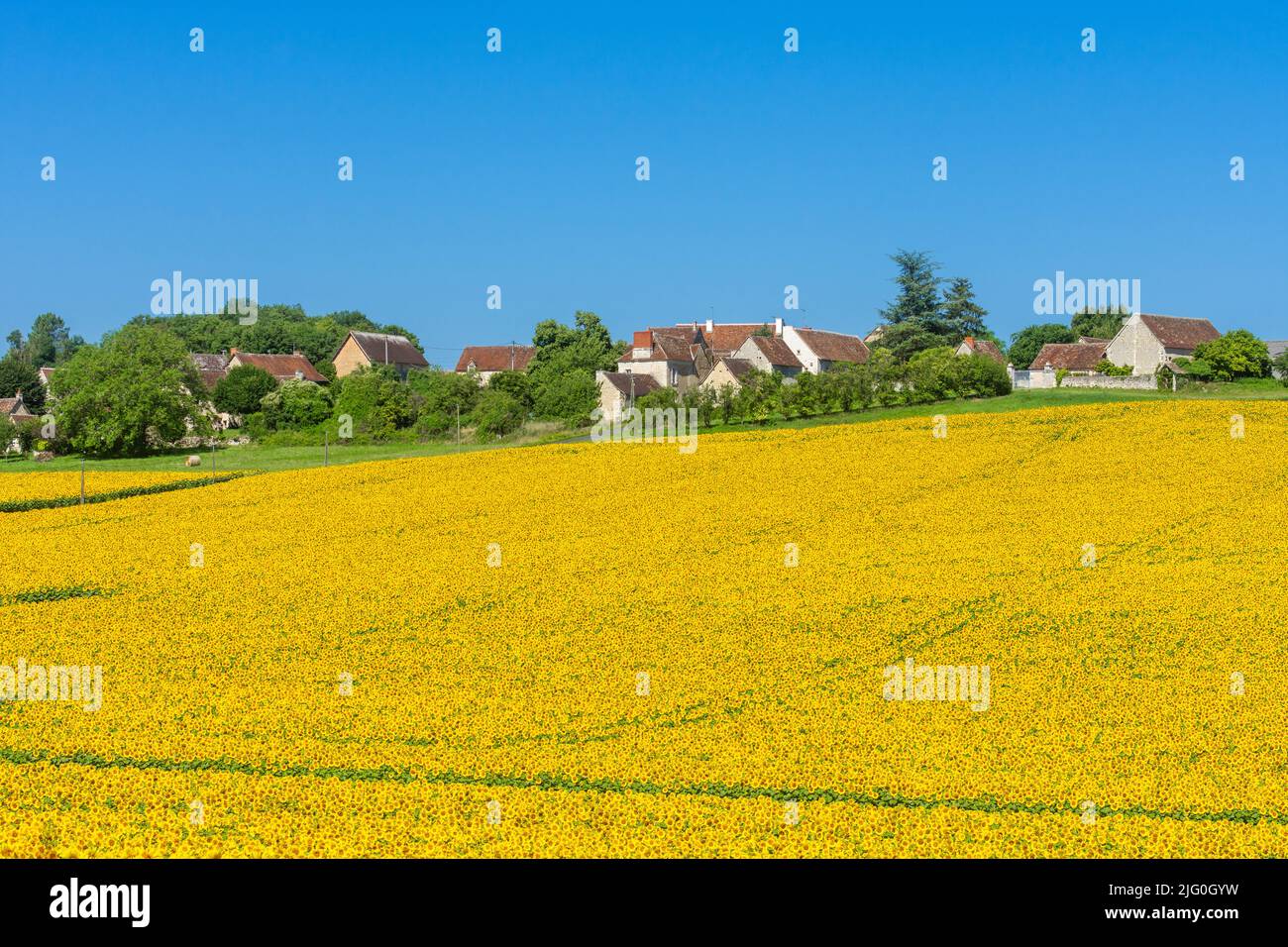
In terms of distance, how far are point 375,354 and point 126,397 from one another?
6135cm

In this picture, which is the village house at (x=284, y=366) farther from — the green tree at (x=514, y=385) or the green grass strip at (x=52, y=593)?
the green grass strip at (x=52, y=593)

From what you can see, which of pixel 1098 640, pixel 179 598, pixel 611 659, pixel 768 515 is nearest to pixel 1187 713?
pixel 1098 640

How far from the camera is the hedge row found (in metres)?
45.4

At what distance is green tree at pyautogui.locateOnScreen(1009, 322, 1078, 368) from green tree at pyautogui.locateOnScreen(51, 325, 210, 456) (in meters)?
116

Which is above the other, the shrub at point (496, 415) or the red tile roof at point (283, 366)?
the red tile roof at point (283, 366)

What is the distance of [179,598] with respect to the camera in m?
29.1

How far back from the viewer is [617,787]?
16.5 metres

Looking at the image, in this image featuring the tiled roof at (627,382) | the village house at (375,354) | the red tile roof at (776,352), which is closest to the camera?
the tiled roof at (627,382)

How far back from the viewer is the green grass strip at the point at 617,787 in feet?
50.0

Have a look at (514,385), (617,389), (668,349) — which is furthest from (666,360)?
(514,385)

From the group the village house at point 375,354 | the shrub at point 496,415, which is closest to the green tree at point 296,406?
the shrub at point 496,415

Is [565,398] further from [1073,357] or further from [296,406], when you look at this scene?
[1073,357]

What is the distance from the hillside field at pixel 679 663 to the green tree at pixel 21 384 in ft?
370
